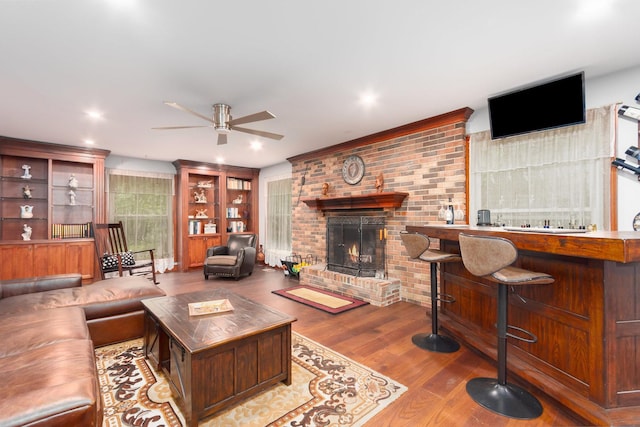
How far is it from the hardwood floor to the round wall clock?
207 centimetres

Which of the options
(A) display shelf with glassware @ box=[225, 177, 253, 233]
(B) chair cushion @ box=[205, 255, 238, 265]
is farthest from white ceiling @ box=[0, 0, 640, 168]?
(A) display shelf with glassware @ box=[225, 177, 253, 233]

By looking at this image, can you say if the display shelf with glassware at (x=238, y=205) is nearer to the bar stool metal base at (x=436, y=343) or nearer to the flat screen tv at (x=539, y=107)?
the bar stool metal base at (x=436, y=343)

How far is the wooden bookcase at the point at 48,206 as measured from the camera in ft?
15.0

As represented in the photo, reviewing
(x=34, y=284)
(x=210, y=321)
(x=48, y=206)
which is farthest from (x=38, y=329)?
(x=48, y=206)

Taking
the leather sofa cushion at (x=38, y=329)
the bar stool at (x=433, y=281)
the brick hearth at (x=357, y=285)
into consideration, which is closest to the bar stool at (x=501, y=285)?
the bar stool at (x=433, y=281)

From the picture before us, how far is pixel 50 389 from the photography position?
1.24 metres

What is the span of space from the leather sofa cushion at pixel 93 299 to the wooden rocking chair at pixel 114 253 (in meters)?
2.01

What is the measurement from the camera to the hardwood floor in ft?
5.58

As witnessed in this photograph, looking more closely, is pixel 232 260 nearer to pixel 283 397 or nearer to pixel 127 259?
pixel 127 259

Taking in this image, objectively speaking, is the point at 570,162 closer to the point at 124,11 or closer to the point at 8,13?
the point at 124,11

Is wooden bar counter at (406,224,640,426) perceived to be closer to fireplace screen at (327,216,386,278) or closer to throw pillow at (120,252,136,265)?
fireplace screen at (327,216,386,278)

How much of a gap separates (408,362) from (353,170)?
3.16m

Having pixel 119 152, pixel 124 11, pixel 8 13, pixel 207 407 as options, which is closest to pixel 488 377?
pixel 207 407

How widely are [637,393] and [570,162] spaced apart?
2.03 meters
